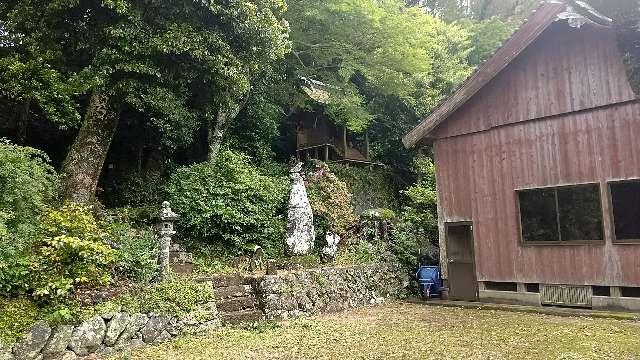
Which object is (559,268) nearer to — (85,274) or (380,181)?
(85,274)

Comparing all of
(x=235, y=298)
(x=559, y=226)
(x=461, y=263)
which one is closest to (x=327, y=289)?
(x=235, y=298)

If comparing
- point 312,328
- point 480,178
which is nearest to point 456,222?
point 480,178

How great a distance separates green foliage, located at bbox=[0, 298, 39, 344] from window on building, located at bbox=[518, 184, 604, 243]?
1018 centimetres

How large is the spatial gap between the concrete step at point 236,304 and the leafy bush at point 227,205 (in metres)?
3.73

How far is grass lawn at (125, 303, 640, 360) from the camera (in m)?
7.47

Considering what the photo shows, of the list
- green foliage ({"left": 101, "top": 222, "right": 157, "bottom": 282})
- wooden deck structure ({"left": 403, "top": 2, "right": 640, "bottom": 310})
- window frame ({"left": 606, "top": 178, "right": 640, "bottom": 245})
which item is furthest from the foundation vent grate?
green foliage ({"left": 101, "top": 222, "right": 157, "bottom": 282})

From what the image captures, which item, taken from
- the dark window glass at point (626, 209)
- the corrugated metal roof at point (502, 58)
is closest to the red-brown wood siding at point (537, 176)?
the dark window glass at point (626, 209)

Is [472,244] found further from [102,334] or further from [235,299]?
[102,334]

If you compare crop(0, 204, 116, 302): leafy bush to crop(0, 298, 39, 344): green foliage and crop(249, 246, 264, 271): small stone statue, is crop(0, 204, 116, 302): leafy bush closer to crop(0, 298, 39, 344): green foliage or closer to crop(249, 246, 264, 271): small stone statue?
crop(0, 298, 39, 344): green foliage

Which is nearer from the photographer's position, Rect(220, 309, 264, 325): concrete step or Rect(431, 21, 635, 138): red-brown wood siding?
Rect(220, 309, 264, 325): concrete step

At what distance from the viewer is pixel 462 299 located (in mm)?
12758

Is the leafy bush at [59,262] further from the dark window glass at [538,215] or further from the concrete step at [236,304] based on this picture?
the dark window glass at [538,215]

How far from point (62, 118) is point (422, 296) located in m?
10.8

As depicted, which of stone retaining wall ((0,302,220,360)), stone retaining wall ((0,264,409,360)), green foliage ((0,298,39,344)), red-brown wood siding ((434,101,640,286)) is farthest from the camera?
red-brown wood siding ((434,101,640,286))
